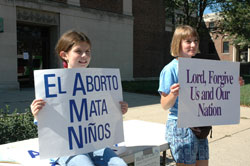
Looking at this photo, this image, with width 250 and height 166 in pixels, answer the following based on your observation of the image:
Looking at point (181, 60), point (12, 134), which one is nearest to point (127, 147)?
point (181, 60)

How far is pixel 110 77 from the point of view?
2.40m

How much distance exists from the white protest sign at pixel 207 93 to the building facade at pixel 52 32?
11561 millimetres

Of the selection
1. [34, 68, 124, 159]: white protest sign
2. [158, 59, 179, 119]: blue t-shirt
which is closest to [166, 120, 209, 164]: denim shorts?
[158, 59, 179, 119]: blue t-shirt

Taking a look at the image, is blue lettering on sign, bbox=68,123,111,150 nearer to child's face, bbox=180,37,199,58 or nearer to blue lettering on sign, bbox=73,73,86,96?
blue lettering on sign, bbox=73,73,86,96

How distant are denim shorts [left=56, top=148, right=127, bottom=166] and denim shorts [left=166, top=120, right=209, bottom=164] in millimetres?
504

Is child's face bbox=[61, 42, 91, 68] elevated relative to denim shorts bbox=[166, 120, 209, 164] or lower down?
elevated

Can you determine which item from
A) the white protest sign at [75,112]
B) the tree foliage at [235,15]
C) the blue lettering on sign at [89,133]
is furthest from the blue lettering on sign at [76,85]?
the tree foliage at [235,15]

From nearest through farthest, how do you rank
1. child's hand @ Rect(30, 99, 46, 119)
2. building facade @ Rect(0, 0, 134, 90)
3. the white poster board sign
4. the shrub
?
child's hand @ Rect(30, 99, 46, 119)
the white poster board sign
the shrub
building facade @ Rect(0, 0, 134, 90)

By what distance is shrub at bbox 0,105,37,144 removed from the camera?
355cm

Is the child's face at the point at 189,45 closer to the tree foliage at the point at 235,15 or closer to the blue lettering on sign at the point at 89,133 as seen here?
the blue lettering on sign at the point at 89,133

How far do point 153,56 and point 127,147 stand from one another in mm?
18265

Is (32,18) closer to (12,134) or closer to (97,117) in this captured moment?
(12,134)

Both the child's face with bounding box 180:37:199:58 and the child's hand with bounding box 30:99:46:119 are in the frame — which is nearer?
the child's hand with bounding box 30:99:46:119

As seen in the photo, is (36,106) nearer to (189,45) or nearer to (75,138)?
(75,138)
